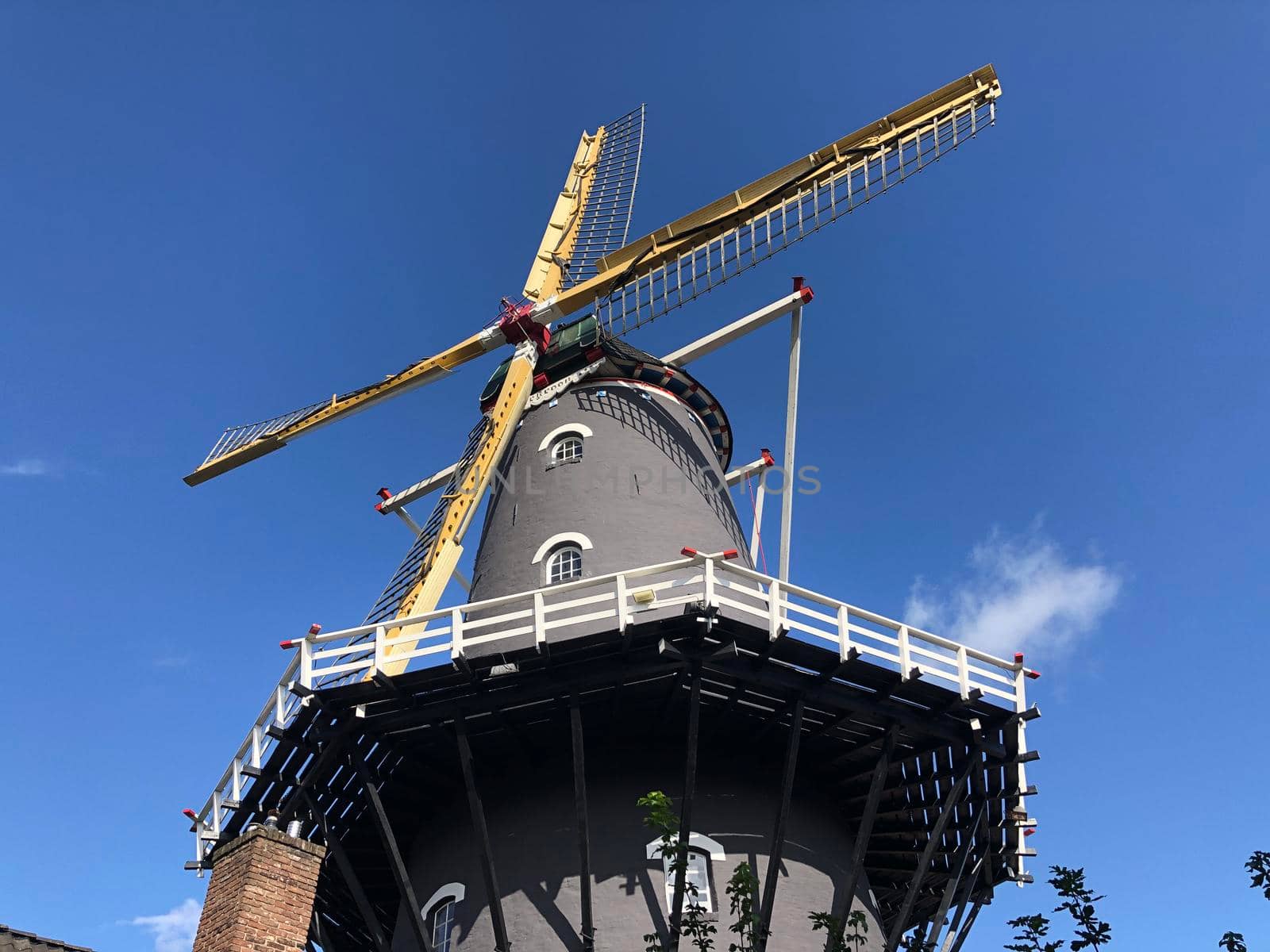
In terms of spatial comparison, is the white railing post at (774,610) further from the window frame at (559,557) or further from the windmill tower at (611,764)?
the window frame at (559,557)

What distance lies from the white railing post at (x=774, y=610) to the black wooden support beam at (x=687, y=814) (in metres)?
0.87

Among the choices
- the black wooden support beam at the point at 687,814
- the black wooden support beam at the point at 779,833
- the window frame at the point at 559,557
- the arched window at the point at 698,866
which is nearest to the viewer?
the black wooden support beam at the point at 687,814

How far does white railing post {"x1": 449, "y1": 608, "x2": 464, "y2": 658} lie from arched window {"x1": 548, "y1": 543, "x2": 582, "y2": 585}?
308 cm

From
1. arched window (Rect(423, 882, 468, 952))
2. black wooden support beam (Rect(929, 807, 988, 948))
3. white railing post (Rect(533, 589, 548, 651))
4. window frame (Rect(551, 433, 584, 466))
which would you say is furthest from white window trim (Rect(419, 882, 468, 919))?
window frame (Rect(551, 433, 584, 466))

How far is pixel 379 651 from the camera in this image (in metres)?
12.8

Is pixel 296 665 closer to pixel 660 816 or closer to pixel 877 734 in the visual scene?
pixel 660 816

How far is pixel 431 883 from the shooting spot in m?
13.8

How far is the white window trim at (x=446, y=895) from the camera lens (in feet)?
43.4

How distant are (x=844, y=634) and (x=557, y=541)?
5060 mm

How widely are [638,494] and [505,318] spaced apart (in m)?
5.89

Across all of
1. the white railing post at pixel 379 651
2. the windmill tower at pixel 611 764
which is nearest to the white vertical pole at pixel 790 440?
the windmill tower at pixel 611 764

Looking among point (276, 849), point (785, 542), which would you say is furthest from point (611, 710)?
point (785, 542)

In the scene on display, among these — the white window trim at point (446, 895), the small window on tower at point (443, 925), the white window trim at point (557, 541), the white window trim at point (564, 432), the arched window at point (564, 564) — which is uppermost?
the white window trim at point (564, 432)

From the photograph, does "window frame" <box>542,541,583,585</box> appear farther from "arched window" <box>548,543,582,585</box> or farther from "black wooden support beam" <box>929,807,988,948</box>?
"black wooden support beam" <box>929,807,988,948</box>
